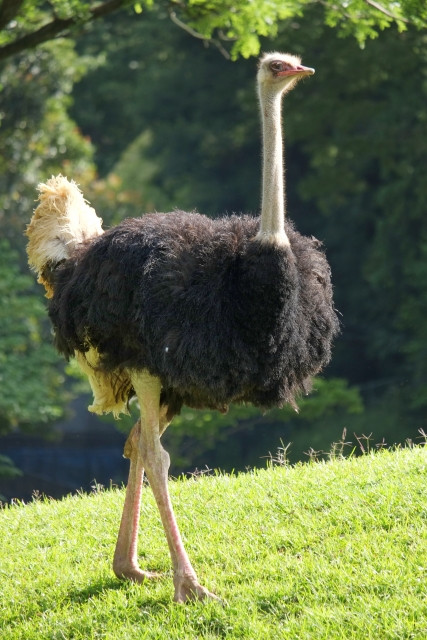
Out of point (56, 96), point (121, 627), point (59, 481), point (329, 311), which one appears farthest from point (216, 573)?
point (59, 481)

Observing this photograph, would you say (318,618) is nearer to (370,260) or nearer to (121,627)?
(121,627)

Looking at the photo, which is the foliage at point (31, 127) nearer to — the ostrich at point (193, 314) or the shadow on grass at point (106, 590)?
the ostrich at point (193, 314)

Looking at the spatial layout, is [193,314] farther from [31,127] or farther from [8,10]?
[31,127]

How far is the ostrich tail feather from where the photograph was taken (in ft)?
19.8

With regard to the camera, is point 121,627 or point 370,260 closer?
point 121,627

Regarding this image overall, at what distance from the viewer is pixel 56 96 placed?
2055 cm

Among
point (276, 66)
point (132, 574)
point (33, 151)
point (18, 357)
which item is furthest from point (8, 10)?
point (33, 151)

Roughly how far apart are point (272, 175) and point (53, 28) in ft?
16.3

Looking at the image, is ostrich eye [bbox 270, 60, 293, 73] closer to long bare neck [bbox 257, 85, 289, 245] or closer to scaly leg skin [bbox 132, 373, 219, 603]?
long bare neck [bbox 257, 85, 289, 245]

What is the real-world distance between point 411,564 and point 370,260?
67.9 ft

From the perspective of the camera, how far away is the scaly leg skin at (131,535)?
5480 millimetres

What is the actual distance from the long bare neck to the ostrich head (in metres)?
0.03

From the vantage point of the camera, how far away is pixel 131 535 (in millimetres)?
5543

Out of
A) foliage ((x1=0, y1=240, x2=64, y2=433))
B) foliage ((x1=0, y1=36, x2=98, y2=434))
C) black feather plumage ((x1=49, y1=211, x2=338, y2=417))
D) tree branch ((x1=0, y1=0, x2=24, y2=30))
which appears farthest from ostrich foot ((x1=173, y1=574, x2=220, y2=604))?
foliage ((x1=0, y1=36, x2=98, y2=434))
